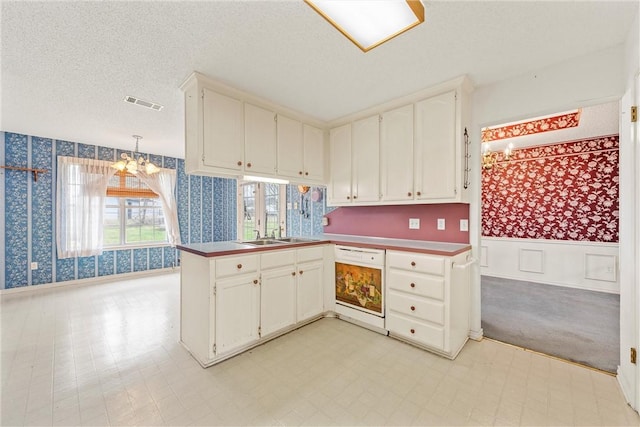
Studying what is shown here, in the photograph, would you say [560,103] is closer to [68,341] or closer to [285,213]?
[285,213]

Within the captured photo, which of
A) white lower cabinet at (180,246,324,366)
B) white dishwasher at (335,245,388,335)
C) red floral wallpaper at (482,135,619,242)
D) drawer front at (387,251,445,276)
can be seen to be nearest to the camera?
white lower cabinet at (180,246,324,366)

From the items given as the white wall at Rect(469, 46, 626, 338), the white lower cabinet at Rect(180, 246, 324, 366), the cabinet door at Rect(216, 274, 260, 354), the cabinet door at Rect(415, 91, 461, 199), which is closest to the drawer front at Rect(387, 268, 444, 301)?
the white wall at Rect(469, 46, 626, 338)

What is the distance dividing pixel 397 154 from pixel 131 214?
17.0 ft

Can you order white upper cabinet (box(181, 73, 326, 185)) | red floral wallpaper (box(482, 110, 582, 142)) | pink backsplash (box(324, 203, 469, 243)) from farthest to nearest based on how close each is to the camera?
red floral wallpaper (box(482, 110, 582, 142))
pink backsplash (box(324, 203, 469, 243))
white upper cabinet (box(181, 73, 326, 185))

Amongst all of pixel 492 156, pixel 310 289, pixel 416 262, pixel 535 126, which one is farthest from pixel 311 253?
pixel 535 126

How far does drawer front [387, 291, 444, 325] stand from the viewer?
7.25ft

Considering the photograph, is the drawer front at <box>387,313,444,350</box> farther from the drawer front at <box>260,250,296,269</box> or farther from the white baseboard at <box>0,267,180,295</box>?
the white baseboard at <box>0,267,180,295</box>

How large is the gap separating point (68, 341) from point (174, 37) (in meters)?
2.90

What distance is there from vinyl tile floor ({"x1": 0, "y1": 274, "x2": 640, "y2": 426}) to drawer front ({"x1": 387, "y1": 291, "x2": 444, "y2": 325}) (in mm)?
311

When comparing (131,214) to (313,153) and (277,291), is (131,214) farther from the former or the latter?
(277,291)

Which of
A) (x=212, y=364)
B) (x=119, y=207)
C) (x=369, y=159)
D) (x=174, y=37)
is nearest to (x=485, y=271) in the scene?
(x=369, y=159)

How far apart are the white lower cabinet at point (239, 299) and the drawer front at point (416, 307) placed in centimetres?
89

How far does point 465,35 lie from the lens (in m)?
1.79

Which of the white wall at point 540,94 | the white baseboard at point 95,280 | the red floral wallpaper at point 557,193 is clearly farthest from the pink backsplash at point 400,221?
the white baseboard at point 95,280
